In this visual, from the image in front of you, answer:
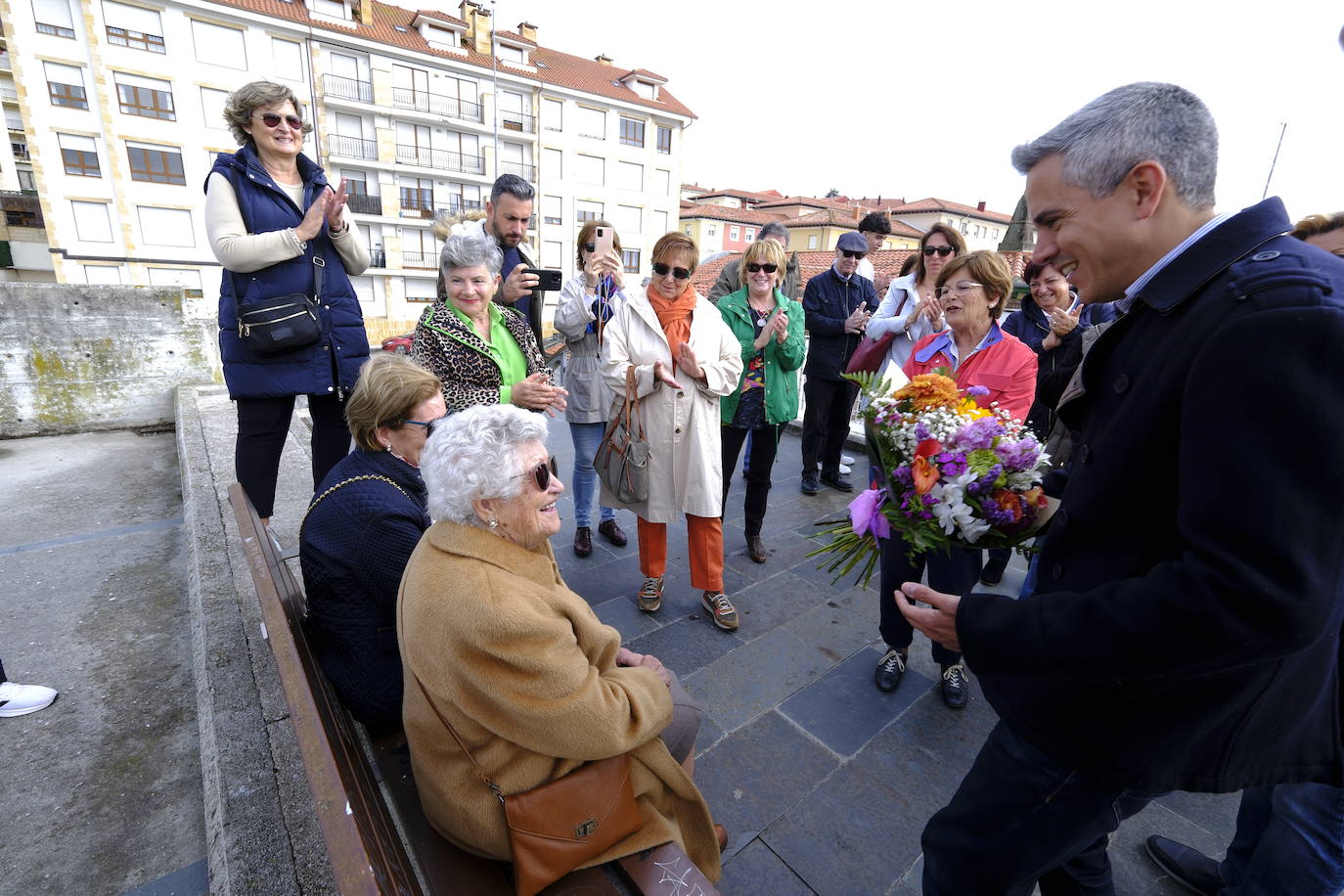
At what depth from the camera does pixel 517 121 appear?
31.9 m

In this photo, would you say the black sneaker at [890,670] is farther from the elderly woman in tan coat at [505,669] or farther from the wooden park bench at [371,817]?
the wooden park bench at [371,817]

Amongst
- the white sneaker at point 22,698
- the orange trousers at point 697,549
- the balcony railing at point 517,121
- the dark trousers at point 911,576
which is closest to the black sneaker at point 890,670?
the dark trousers at point 911,576

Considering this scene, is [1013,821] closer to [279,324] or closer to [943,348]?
[943,348]

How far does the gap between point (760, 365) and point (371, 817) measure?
10.4 feet

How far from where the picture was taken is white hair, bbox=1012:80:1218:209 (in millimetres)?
1051

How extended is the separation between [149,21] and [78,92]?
394 cm

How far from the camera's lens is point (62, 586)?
3.20 meters

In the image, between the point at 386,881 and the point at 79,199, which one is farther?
the point at 79,199

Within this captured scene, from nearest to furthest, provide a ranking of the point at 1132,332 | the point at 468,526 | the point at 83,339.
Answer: the point at 1132,332 < the point at 468,526 < the point at 83,339

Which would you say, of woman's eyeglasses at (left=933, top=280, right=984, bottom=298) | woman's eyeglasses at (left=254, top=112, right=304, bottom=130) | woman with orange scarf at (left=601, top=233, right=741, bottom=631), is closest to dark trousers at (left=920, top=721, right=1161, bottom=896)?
woman with orange scarf at (left=601, top=233, right=741, bottom=631)

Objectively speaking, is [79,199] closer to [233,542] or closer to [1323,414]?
[233,542]

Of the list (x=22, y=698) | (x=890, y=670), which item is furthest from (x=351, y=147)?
(x=890, y=670)

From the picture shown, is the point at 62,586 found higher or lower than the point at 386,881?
lower

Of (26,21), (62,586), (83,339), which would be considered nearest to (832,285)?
(62,586)
